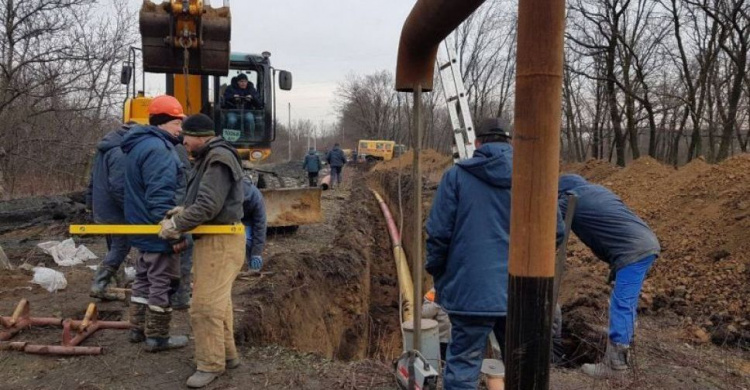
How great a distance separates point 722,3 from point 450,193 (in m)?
21.0

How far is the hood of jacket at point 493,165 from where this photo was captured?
326cm

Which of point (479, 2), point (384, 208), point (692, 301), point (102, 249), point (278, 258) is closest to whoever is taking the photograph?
point (479, 2)

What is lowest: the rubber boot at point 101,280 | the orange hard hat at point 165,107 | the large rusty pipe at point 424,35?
the rubber boot at point 101,280

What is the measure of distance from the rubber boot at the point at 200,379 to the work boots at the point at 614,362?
2.81 m

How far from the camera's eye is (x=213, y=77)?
9641mm

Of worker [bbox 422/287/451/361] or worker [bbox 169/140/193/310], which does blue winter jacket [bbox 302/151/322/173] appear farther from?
worker [bbox 422/287/451/361]

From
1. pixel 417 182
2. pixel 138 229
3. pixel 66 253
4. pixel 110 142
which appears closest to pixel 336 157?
pixel 66 253

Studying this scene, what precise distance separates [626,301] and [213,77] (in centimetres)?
765

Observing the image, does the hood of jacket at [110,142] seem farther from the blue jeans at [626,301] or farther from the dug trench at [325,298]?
the blue jeans at [626,301]

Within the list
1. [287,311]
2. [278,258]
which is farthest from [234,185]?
[278,258]

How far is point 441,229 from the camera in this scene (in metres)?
3.37

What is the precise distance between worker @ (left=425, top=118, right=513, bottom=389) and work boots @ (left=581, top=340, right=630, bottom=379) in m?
1.33

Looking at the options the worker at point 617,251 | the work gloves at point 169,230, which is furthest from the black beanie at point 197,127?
the worker at point 617,251

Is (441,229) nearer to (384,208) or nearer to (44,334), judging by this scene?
(44,334)
